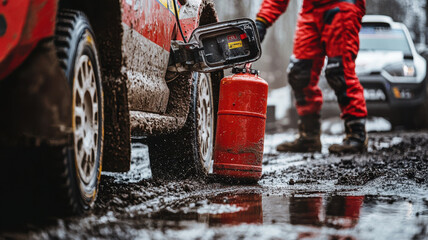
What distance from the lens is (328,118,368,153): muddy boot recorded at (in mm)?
5809

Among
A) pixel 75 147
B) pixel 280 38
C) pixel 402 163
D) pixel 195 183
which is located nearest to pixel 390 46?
pixel 402 163

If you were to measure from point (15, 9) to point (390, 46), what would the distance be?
8891 millimetres

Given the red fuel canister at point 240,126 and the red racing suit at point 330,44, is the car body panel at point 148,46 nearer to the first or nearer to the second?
the red fuel canister at point 240,126

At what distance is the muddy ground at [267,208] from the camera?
1.94 m

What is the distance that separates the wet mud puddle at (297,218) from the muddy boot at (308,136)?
3586mm

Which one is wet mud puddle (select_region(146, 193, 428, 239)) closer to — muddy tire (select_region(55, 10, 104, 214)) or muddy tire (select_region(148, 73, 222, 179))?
muddy tire (select_region(55, 10, 104, 214))

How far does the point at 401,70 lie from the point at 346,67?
4.29 m

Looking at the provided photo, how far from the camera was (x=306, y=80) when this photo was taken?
6.24 metres

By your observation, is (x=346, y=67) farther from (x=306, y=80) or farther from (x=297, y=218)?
(x=297, y=218)

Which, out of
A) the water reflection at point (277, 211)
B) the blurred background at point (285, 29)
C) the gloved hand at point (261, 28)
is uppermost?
the blurred background at point (285, 29)

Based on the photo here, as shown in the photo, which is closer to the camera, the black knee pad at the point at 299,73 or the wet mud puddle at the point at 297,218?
the wet mud puddle at the point at 297,218

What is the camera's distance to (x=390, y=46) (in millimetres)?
9820

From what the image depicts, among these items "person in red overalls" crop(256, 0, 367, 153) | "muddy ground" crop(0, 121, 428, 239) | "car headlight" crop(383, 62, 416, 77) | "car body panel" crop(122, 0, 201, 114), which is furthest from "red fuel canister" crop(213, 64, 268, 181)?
"car headlight" crop(383, 62, 416, 77)

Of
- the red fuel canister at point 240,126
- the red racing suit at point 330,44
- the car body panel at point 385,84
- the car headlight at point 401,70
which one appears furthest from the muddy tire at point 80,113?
the car headlight at point 401,70
